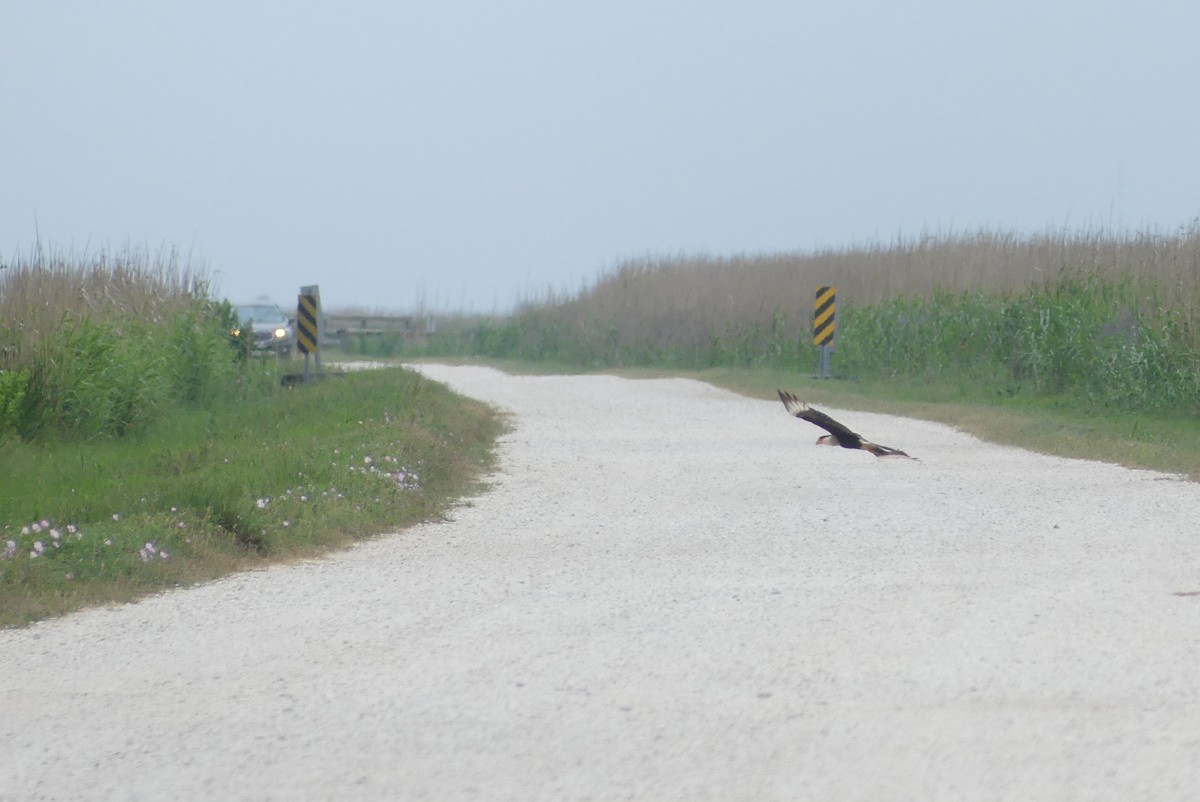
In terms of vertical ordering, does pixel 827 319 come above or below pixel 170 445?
above

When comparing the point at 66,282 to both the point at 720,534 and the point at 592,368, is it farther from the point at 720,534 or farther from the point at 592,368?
the point at 592,368

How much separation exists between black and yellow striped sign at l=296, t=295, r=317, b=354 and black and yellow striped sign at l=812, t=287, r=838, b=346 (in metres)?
10.2

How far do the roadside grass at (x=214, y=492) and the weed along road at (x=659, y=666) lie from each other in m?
0.38

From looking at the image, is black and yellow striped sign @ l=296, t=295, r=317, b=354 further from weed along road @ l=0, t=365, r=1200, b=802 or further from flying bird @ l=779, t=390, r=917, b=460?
weed along road @ l=0, t=365, r=1200, b=802

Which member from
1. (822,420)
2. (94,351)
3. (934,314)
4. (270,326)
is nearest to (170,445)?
(94,351)

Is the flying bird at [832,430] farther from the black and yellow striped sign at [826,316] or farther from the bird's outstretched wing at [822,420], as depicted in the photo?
the black and yellow striped sign at [826,316]

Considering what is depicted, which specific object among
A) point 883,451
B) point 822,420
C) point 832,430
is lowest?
point 883,451

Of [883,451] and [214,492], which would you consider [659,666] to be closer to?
[214,492]

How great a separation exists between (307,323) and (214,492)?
12.2 meters

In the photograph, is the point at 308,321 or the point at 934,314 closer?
the point at 308,321

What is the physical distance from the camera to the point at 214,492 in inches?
351

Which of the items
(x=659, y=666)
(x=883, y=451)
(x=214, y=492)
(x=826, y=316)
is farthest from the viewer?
(x=826, y=316)

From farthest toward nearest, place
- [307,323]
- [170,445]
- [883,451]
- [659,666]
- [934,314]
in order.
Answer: [934,314] < [307,323] < [170,445] < [883,451] < [659,666]

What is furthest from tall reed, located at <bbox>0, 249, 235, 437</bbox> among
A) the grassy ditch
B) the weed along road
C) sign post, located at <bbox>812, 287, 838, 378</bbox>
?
sign post, located at <bbox>812, 287, 838, 378</bbox>
